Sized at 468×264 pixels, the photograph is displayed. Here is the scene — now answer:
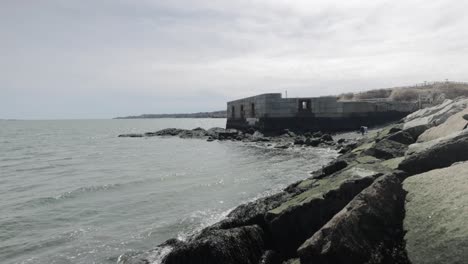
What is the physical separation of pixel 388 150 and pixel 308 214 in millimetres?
5383

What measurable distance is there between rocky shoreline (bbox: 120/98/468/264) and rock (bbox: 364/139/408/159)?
6.54ft

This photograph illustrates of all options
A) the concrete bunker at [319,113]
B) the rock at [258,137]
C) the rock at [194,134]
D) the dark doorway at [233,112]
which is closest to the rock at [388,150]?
the rock at [258,137]

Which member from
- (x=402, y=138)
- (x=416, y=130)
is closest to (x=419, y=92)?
(x=416, y=130)

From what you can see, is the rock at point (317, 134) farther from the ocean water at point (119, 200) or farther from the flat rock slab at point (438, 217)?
the flat rock slab at point (438, 217)

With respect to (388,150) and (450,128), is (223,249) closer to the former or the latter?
→ (388,150)

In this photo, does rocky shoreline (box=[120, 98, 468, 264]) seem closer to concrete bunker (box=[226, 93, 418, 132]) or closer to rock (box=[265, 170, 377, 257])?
rock (box=[265, 170, 377, 257])

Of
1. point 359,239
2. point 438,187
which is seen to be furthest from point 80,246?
point 438,187

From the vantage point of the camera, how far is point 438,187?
5.79 metres

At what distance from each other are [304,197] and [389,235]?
2257 mm

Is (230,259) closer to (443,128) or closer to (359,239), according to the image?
(359,239)

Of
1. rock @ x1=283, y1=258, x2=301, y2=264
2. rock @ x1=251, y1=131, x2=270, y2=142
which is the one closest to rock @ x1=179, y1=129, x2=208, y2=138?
rock @ x1=251, y1=131, x2=270, y2=142

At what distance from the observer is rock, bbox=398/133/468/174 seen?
7.23 m

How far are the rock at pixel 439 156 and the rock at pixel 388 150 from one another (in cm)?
305

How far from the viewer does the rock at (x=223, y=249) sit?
20.9ft
